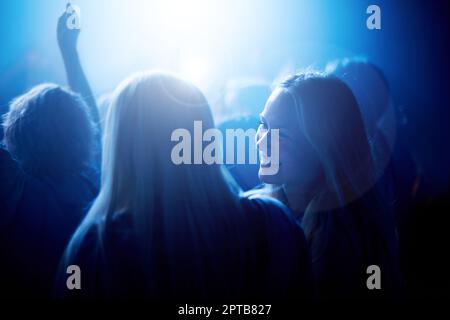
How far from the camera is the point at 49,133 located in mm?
1166

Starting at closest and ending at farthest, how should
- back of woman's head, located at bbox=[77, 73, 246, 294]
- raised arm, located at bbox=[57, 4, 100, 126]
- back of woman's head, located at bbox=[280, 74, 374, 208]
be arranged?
back of woman's head, located at bbox=[77, 73, 246, 294]
back of woman's head, located at bbox=[280, 74, 374, 208]
raised arm, located at bbox=[57, 4, 100, 126]

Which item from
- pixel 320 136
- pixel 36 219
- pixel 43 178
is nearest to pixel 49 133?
pixel 43 178

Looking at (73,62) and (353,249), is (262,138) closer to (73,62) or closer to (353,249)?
(353,249)

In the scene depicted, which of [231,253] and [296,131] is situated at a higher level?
[296,131]

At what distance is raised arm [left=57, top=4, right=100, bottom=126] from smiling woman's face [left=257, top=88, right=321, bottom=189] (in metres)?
0.55

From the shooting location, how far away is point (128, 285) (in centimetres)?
93

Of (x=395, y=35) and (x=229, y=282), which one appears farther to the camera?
(x=395, y=35)

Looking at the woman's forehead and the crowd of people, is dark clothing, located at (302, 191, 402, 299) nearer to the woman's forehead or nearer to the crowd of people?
the crowd of people

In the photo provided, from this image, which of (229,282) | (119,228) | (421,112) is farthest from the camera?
(421,112)

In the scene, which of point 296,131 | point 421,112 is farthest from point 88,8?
point 421,112

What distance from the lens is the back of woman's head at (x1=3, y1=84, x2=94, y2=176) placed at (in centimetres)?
116

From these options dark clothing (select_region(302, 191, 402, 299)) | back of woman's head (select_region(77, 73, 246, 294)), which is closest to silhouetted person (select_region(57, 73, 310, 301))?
back of woman's head (select_region(77, 73, 246, 294))

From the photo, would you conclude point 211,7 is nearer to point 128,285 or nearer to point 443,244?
point 128,285

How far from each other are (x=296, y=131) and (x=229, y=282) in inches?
18.1
